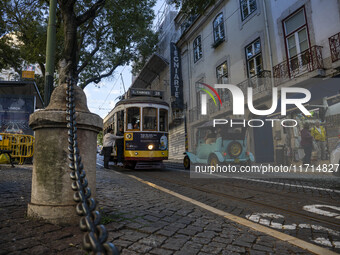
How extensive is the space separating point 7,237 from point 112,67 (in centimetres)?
1866

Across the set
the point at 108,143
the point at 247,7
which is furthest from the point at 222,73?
the point at 108,143

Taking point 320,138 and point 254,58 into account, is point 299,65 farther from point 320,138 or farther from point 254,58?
point 254,58

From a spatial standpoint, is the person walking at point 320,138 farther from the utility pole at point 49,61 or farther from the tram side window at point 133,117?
the utility pole at point 49,61

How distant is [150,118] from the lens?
1027 cm

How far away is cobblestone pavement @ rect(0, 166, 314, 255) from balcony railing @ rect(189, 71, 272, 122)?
10.9 m

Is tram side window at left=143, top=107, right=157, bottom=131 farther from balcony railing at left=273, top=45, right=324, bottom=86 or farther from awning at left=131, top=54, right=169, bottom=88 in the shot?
awning at left=131, top=54, right=169, bottom=88

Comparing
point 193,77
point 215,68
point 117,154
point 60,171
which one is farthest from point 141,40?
point 60,171

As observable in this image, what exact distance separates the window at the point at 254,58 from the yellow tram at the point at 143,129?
6.29 meters

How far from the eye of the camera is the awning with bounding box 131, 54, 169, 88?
82.2 ft

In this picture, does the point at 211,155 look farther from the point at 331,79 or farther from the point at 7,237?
the point at 7,237

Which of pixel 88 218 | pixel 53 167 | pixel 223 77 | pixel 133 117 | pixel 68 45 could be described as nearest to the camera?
pixel 88 218

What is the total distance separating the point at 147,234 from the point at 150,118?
809 centimetres

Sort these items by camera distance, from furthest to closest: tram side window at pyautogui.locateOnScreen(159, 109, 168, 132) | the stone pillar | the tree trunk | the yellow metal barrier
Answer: tram side window at pyautogui.locateOnScreen(159, 109, 168, 132) → the yellow metal barrier → the tree trunk → the stone pillar

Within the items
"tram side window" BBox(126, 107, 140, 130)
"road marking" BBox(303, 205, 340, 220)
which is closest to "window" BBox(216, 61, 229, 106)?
"tram side window" BBox(126, 107, 140, 130)
